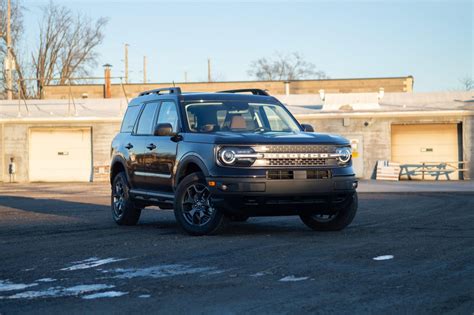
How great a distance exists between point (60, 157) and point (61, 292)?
36312 millimetres

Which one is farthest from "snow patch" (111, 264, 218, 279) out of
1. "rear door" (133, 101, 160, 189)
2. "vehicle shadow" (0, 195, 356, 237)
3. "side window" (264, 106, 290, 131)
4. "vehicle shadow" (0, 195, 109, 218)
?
"vehicle shadow" (0, 195, 109, 218)

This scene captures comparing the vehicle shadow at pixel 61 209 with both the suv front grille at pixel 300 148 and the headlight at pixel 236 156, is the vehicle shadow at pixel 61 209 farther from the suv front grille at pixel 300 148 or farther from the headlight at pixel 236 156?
the suv front grille at pixel 300 148

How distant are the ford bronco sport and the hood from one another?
12mm

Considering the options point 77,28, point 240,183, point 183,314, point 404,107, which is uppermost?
point 77,28

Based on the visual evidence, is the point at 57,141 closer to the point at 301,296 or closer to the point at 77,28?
the point at 77,28

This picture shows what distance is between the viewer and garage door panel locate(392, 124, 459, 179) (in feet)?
134

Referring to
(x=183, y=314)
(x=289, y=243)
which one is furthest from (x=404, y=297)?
(x=289, y=243)

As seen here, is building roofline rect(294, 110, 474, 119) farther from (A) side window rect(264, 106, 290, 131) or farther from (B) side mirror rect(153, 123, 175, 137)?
(B) side mirror rect(153, 123, 175, 137)

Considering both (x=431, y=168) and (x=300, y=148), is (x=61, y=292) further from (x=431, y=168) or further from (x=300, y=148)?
(x=431, y=168)

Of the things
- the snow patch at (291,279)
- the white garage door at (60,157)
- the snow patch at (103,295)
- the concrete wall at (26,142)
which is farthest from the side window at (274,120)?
the white garage door at (60,157)

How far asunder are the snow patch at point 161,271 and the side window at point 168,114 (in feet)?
14.1

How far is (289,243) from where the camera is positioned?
1012 cm

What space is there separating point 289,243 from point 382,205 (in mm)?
8780

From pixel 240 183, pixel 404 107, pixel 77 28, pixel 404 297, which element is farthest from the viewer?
pixel 77 28
